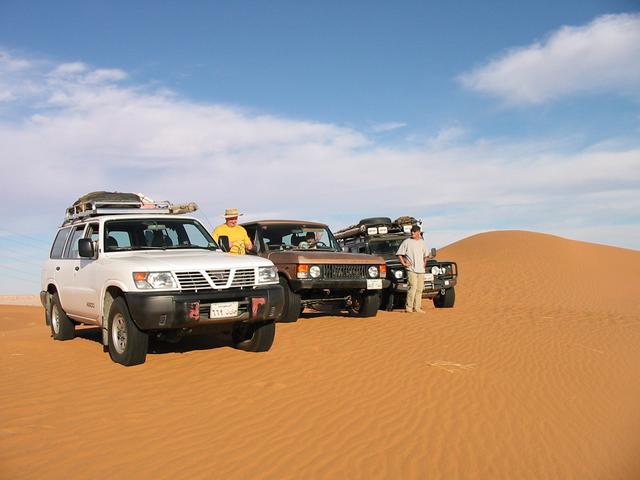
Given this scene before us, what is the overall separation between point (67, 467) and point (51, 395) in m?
1.86

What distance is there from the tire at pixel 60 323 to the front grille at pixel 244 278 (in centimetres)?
353

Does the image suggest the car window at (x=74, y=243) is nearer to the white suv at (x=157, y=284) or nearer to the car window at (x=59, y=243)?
the white suv at (x=157, y=284)

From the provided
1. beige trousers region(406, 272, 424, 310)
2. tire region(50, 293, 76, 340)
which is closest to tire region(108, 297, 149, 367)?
tire region(50, 293, 76, 340)

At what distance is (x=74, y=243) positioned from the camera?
853 cm

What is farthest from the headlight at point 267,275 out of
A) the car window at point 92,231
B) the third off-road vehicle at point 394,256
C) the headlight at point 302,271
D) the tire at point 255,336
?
the third off-road vehicle at point 394,256

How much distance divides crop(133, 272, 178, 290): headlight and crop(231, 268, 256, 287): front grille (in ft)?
2.45

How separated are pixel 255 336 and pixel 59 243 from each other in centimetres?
401

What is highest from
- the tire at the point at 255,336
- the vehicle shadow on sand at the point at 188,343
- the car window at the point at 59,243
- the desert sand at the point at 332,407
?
the car window at the point at 59,243

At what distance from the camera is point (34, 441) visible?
14.9 ft

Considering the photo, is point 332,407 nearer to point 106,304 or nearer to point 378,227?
point 106,304

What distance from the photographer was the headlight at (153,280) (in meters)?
6.24

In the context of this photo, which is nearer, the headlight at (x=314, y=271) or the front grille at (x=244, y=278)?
the front grille at (x=244, y=278)

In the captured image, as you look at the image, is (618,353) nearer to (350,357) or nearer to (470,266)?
(350,357)

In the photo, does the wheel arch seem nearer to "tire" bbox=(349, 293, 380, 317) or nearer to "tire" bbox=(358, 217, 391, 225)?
"tire" bbox=(349, 293, 380, 317)
